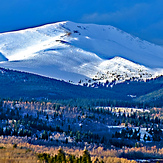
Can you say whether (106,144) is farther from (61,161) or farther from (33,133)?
(61,161)

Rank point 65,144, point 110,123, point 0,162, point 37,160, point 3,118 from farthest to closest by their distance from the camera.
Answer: point 110,123, point 3,118, point 65,144, point 37,160, point 0,162

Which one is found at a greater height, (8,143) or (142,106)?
(142,106)

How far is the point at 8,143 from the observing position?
7738 centimetres

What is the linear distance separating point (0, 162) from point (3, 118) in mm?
50683

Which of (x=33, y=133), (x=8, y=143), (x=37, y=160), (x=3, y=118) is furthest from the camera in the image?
(x=3, y=118)

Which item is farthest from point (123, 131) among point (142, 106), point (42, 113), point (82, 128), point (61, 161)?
point (142, 106)

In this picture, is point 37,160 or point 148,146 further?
point 148,146

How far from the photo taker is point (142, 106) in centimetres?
18300

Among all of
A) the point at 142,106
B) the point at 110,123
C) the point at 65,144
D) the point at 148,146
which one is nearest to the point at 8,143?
the point at 65,144

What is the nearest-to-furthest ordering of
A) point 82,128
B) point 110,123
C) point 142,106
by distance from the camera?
point 82,128 < point 110,123 < point 142,106

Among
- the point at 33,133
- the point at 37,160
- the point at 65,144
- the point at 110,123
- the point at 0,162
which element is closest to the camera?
the point at 0,162

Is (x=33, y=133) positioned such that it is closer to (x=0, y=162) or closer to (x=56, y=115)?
(x=56, y=115)

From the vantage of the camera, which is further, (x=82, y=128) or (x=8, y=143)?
(x=82, y=128)

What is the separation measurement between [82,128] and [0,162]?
57.5 meters
